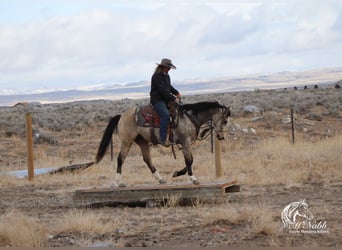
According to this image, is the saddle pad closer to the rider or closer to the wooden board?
the rider

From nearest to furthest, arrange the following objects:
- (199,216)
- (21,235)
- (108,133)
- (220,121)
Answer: (21,235) → (199,216) → (220,121) → (108,133)

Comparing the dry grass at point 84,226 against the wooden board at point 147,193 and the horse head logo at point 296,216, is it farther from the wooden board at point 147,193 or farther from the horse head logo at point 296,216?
the wooden board at point 147,193

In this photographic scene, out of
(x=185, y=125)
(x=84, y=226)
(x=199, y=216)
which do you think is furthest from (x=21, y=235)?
(x=185, y=125)

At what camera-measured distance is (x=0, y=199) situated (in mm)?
12680

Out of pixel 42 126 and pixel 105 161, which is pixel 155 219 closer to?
pixel 105 161

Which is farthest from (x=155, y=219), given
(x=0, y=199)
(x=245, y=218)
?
(x=0, y=199)

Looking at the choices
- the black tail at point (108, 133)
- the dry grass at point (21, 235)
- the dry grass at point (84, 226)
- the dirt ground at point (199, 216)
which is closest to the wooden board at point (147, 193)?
the dirt ground at point (199, 216)
